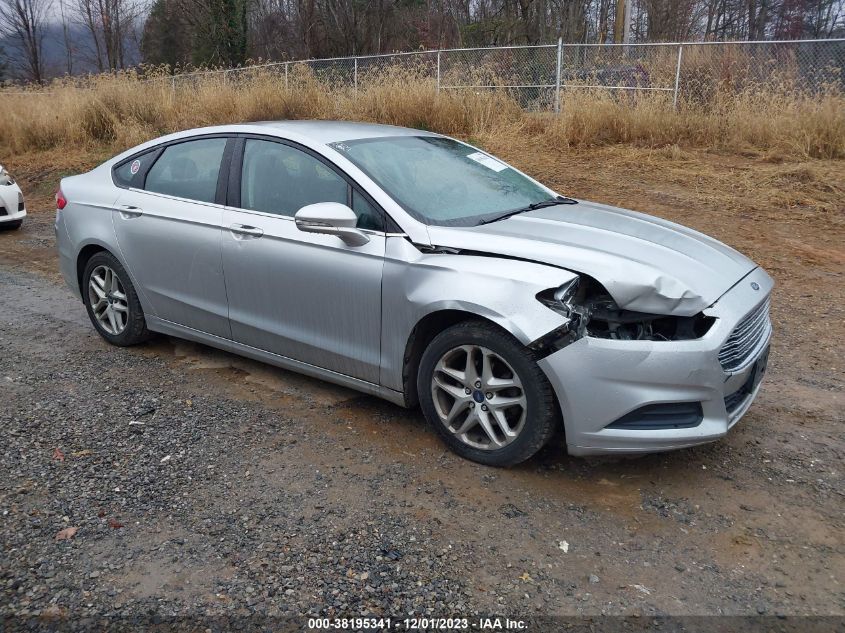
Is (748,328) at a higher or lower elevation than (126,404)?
higher

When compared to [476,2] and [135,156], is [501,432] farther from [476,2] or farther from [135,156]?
[476,2]

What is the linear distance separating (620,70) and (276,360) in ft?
34.6

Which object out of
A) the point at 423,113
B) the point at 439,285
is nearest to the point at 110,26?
the point at 423,113

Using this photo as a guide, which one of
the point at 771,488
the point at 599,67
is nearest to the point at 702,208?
the point at 599,67

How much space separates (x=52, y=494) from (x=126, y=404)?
1.03 m

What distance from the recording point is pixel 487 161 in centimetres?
479

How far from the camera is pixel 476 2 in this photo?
36219 mm

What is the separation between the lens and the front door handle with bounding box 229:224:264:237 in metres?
4.23

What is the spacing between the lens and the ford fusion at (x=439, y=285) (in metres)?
3.22

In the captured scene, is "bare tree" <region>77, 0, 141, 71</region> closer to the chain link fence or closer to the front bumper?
the chain link fence

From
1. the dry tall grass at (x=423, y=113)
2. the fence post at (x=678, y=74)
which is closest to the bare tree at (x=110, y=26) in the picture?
the dry tall grass at (x=423, y=113)

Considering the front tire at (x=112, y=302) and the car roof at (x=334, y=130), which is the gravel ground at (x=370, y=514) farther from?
the car roof at (x=334, y=130)

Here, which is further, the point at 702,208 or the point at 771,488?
the point at 702,208

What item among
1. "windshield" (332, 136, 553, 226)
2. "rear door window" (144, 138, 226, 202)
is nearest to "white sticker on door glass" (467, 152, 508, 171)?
"windshield" (332, 136, 553, 226)
